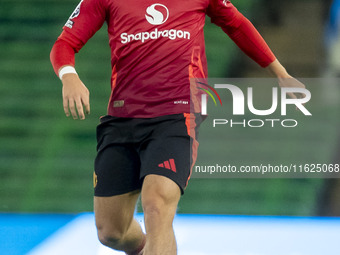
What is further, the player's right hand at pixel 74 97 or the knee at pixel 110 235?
the knee at pixel 110 235

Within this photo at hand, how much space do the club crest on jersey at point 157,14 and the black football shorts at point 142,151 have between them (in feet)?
1.70

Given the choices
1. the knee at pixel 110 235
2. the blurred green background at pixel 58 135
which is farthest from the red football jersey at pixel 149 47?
the blurred green background at pixel 58 135

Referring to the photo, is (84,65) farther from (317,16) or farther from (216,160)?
(317,16)

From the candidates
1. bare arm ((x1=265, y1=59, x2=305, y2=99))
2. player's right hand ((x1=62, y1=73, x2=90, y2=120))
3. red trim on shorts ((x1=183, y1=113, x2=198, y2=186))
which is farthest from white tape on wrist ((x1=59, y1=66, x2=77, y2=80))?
bare arm ((x1=265, y1=59, x2=305, y2=99))

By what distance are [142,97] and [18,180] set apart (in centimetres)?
317

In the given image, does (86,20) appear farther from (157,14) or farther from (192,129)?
(192,129)

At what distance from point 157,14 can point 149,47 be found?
188mm

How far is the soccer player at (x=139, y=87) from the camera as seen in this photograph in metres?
3.01

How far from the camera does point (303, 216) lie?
571 cm

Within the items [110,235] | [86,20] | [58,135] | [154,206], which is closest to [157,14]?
[86,20]

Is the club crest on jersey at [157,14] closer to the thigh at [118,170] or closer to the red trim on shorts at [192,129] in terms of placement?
the red trim on shorts at [192,129]

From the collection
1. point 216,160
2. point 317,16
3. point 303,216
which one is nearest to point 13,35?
point 216,160

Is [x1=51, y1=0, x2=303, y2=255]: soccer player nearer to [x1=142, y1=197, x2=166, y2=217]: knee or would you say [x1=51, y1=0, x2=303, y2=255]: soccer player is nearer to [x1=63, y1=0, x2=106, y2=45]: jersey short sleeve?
[x1=63, y1=0, x2=106, y2=45]: jersey short sleeve

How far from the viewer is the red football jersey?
10.2 ft
